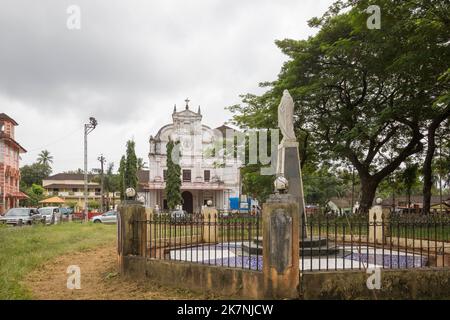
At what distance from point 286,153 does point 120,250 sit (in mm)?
5016

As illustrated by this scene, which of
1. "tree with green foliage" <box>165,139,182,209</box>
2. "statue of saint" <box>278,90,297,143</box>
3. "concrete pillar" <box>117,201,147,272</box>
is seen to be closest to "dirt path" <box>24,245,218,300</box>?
"concrete pillar" <box>117,201,147,272</box>

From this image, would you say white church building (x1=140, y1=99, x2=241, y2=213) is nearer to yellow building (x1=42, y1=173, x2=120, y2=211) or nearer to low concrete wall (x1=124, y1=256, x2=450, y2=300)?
yellow building (x1=42, y1=173, x2=120, y2=211)

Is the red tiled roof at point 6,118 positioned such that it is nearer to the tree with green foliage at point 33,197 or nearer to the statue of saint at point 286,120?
the tree with green foliage at point 33,197

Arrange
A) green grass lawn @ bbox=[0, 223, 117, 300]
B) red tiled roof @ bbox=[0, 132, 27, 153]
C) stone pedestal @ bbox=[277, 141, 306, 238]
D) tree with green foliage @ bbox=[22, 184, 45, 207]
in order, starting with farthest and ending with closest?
tree with green foliage @ bbox=[22, 184, 45, 207]
red tiled roof @ bbox=[0, 132, 27, 153]
stone pedestal @ bbox=[277, 141, 306, 238]
green grass lawn @ bbox=[0, 223, 117, 300]

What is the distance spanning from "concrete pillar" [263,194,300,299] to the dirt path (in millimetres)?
1281

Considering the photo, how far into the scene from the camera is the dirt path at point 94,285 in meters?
7.80

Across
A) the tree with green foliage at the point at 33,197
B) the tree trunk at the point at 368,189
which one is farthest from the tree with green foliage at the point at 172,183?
the tree with green foliage at the point at 33,197

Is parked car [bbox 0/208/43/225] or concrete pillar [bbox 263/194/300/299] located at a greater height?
concrete pillar [bbox 263/194/300/299]

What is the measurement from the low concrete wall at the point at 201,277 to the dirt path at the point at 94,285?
0.18 meters

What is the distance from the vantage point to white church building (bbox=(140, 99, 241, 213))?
49.1m
